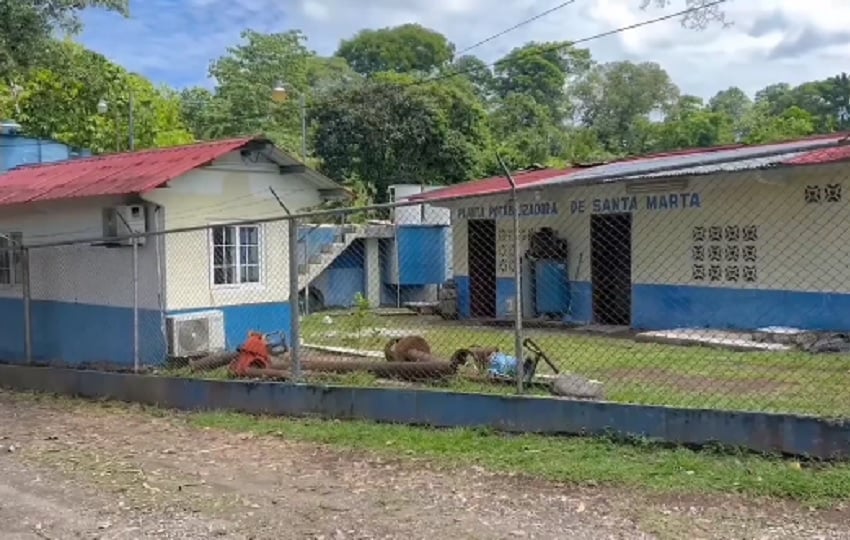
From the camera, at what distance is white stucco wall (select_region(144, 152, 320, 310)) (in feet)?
39.8

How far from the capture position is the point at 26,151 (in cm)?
1977

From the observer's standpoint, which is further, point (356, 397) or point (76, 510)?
point (356, 397)

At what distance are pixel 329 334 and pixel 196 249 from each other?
4.21 metres

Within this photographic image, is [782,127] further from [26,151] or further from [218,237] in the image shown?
[218,237]

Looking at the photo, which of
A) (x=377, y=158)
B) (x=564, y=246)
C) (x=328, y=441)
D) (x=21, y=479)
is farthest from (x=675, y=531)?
(x=377, y=158)

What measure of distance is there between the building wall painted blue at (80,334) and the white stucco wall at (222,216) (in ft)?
2.09

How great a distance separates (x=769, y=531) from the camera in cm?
488

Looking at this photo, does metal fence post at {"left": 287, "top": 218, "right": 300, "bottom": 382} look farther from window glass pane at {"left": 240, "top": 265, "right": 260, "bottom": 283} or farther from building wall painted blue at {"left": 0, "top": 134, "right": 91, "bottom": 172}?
building wall painted blue at {"left": 0, "top": 134, "right": 91, "bottom": 172}

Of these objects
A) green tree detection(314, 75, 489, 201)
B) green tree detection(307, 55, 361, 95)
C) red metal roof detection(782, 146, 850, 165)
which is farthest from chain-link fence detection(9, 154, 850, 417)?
green tree detection(307, 55, 361, 95)

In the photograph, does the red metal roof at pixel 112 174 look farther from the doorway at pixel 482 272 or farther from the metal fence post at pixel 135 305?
the doorway at pixel 482 272

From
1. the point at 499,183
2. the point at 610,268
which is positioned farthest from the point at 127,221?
the point at 499,183

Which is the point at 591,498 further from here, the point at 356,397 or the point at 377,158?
the point at 377,158

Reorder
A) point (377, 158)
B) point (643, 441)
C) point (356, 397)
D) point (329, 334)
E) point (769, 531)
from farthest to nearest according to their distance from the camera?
point (377, 158) → point (329, 334) → point (356, 397) → point (643, 441) → point (769, 531)

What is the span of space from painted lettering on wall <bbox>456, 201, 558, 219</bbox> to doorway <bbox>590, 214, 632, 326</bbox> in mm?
1129
